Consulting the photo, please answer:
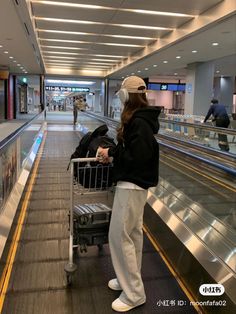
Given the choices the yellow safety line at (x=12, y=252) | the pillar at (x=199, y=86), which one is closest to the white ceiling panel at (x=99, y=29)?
the pillar at (x=199, y=86)

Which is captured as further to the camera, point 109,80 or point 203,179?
point 109,80

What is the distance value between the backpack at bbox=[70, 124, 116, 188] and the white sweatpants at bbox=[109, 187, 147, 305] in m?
0.52

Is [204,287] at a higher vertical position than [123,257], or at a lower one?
lower

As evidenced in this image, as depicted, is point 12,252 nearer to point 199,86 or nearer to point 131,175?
point 131,175

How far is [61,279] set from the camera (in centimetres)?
328

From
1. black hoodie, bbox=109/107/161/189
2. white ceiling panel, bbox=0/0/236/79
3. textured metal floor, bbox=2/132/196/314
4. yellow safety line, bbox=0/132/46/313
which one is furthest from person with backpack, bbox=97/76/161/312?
white ceiling panel, bbox=0/0/236/79

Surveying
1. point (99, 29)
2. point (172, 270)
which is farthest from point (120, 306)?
point (99, 29)

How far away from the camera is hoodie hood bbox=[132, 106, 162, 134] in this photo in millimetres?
2594

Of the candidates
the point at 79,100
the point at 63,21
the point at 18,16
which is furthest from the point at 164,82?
the point at 18,16

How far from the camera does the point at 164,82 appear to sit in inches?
1352

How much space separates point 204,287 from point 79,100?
A: 71.5 feet

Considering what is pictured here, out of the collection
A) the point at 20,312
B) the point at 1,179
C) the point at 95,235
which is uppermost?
the point at 1,179

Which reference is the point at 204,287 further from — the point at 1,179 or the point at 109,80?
the point at 109,80

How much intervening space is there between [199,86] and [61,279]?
55.1 ft
